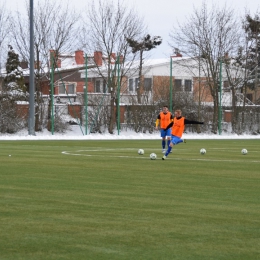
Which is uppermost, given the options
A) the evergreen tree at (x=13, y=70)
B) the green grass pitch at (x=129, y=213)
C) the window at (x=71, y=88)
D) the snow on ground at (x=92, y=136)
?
the evergreen tree at (x=13, y=70)

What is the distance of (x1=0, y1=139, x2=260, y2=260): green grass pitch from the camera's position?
27.2 ft

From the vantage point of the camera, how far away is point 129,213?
443 inches

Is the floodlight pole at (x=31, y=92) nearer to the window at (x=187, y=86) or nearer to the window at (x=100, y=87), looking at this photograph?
the window at (x=100, y=87)

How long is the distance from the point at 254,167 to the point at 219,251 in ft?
43.8

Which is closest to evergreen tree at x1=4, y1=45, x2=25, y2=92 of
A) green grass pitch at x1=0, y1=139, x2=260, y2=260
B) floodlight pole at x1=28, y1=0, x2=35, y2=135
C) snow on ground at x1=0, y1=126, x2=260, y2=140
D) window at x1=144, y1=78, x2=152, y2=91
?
snow on ground at x1=0, y1=126, x2=260, y2=140

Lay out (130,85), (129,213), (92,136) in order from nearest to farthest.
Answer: (129,213) → (92,136) → (130,85)

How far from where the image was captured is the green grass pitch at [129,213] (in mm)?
8305

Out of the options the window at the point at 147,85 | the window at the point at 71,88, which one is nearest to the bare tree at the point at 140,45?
the window at the point at 147,85

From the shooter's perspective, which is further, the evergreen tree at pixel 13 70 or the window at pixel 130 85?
the evergreen tree at pixel 13 70

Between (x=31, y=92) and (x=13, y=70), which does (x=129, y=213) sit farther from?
(x=13, y=70)

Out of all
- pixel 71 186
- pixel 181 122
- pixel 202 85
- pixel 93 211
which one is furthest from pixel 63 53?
pixel 93 211

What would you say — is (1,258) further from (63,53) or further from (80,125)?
(63,53)

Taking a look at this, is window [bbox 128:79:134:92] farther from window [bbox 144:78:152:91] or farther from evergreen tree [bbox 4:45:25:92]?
evergreen tree [bbox 4:45:25:92]

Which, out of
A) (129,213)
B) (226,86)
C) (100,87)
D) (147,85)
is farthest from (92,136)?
(129,213)
